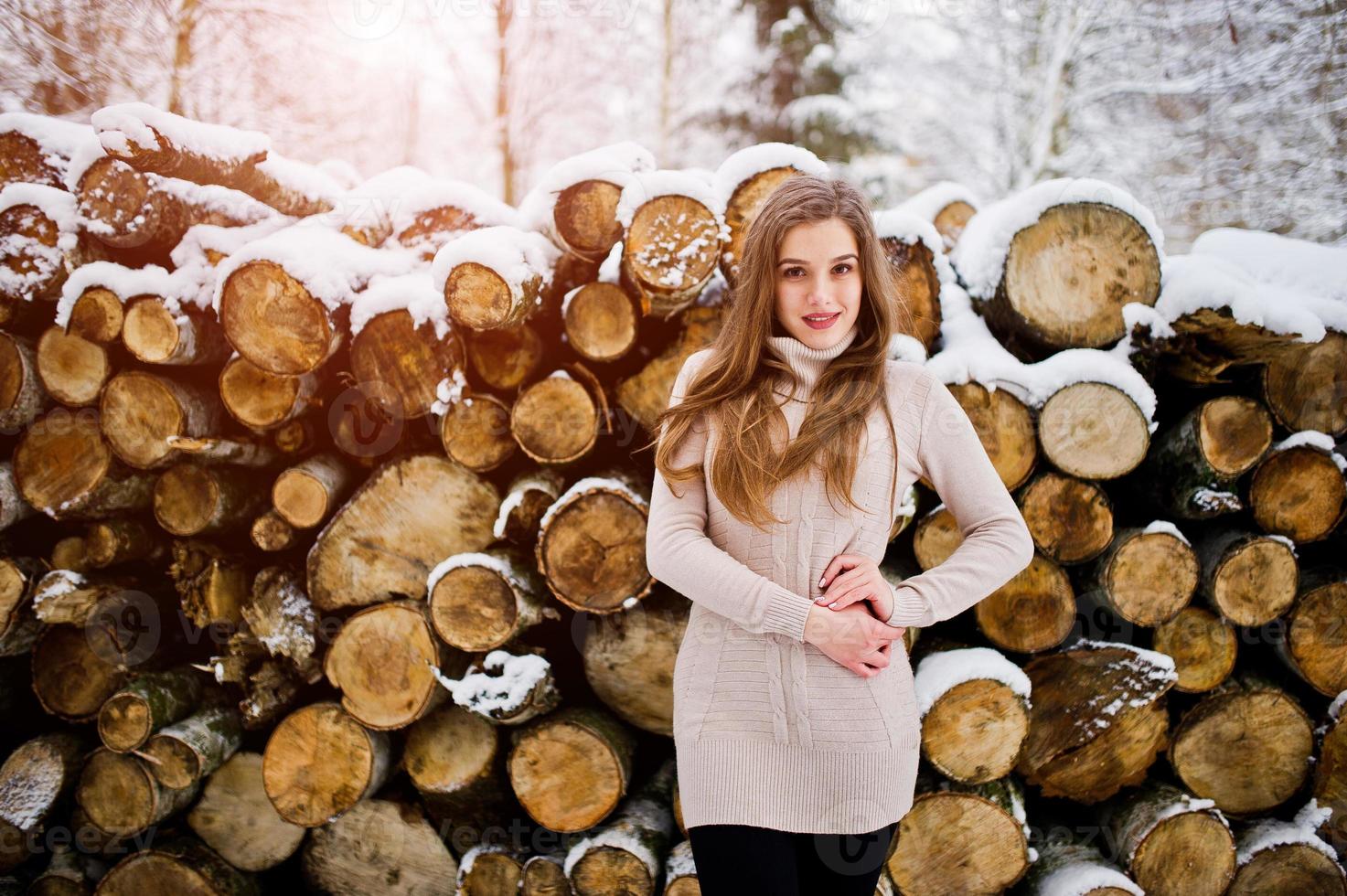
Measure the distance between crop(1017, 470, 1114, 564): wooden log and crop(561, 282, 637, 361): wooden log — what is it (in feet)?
3.89

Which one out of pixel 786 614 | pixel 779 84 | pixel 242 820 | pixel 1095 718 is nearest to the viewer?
pixel 786 614

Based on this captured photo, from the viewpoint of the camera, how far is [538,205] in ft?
6.75

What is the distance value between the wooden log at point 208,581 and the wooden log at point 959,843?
6.92 feet

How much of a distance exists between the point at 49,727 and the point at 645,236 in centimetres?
275

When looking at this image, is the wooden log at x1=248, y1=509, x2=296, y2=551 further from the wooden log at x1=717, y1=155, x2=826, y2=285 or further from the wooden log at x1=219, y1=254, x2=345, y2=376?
the wooden log at x1=717, y1=155, x2=826, y2=285

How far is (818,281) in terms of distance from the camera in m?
1.29

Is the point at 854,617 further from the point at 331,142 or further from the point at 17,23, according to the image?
the point at 331,142

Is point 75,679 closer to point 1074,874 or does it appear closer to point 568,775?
point 568,775

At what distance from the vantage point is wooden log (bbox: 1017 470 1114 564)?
1.87 metres

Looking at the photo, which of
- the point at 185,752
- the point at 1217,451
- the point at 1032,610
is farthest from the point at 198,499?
the point at 1217,451

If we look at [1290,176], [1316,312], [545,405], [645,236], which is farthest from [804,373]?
[1290,176]

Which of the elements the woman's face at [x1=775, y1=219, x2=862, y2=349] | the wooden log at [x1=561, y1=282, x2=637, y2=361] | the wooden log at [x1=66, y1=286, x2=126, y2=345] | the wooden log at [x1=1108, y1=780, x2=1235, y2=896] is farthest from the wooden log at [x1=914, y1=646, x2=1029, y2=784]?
the wooden log at [x1=66, y1=286, x2=126, y2=345]

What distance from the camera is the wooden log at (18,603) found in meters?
2.18

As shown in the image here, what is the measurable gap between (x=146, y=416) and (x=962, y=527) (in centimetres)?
225
